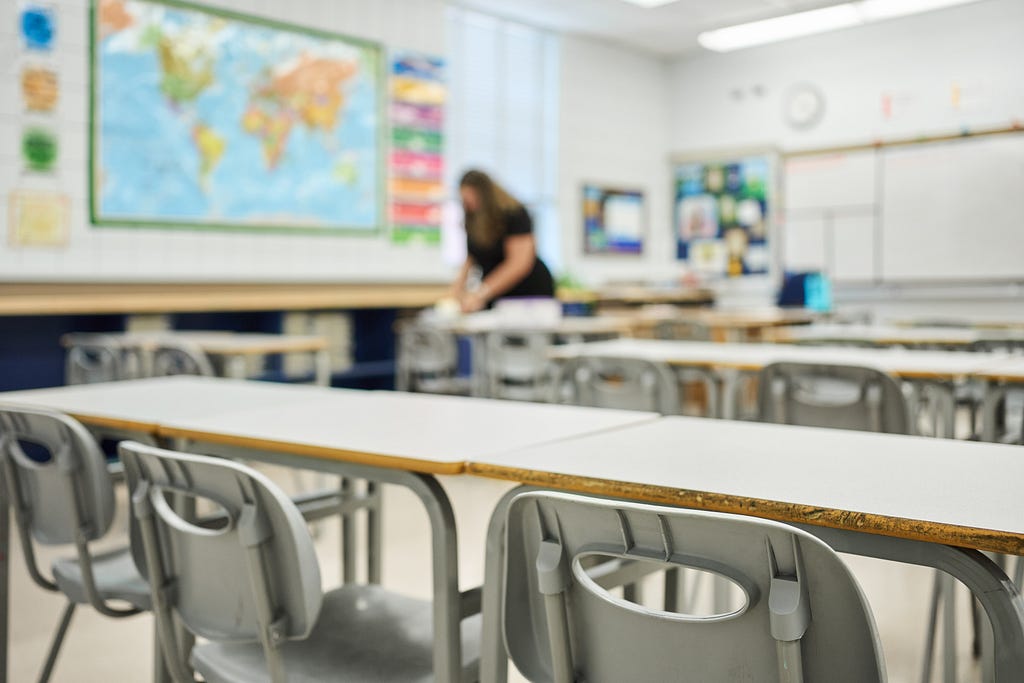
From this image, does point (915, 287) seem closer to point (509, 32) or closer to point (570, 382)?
point (509, 32)

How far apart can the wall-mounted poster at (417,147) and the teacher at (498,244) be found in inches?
89.4

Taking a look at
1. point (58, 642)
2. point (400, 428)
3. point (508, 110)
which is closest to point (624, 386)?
point (400, 428)

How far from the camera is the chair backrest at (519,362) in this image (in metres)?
5.02

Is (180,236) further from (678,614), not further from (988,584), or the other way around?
(988,584)

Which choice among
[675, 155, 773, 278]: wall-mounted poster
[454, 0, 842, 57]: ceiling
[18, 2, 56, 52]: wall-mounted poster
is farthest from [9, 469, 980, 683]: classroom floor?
[675, 155, 773, 278]: wall-mounted poster

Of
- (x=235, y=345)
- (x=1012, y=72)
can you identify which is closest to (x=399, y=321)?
(x=235, y=345)

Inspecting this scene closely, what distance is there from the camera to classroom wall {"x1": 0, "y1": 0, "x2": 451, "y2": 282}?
5180 millimetres

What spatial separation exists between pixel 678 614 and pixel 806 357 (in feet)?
7.05

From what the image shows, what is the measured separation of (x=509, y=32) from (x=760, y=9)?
2142 millimetres

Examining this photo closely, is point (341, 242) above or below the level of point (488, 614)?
above

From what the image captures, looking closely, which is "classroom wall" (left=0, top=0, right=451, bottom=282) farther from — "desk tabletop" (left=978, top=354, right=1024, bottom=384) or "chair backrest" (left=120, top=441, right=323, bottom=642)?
"desk tabletop" (left=978, top=354, right=1024, bottom=384)

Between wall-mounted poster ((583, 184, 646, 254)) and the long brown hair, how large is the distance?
410 cm

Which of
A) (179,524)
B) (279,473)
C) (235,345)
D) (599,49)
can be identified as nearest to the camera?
(179,524)

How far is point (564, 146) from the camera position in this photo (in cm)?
866
